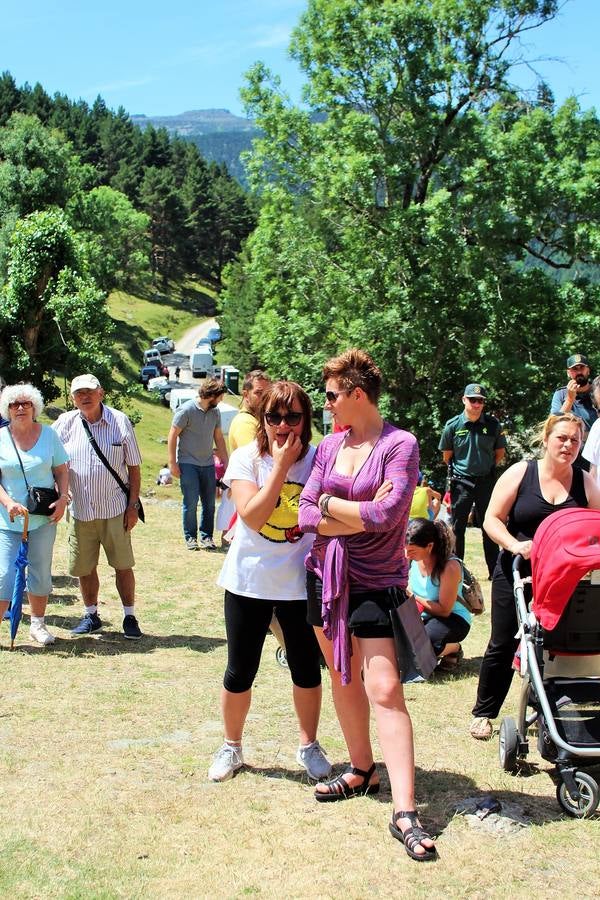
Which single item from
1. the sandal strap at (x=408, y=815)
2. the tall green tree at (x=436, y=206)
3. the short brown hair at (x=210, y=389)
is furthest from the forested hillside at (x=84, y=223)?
the sandal strap at (x=408, y=815)

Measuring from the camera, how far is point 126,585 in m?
7.08

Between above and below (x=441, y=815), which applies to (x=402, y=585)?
above

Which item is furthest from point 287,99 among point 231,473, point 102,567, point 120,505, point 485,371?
point 231,473

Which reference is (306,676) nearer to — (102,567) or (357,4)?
(102,567)

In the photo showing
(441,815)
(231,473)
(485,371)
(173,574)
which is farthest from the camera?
(485,371)

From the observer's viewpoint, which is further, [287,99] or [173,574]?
[287,99]

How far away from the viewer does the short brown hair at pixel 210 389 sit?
995cm

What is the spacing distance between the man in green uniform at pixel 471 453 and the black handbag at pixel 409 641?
16.9ft

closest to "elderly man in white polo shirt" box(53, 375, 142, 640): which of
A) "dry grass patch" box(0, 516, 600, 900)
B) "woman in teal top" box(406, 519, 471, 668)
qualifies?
"dry grass patch" box(0, 516, 600, 900)

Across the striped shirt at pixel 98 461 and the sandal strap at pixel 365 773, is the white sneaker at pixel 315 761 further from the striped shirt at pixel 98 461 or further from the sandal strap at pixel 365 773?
the striped shirt at pixel 98 461

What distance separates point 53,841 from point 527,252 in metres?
20.4

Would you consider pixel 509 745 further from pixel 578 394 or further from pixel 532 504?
pixel 578 394

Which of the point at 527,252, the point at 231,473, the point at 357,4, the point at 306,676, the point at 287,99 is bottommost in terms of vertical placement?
the point at 306,676

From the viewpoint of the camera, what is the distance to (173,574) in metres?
9.49
